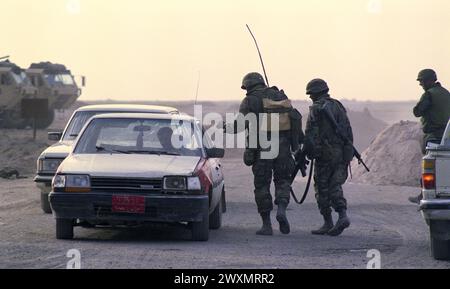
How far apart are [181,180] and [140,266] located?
1969mm

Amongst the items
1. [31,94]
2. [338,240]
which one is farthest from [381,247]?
[31,94]

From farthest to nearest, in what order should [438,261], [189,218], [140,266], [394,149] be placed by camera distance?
[394,149] → [189,218] → [438,261] → [140,266]

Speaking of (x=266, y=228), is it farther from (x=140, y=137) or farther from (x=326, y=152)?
(x=140, y=137)

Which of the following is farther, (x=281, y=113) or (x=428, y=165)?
(x=281, y=113)

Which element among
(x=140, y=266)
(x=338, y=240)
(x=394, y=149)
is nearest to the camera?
(x=140, y=266)

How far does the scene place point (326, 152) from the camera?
1377 centimetres

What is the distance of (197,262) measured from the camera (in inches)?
413

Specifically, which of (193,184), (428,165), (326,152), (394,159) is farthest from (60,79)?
(428,165)

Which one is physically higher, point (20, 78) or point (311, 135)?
point (311, 135)

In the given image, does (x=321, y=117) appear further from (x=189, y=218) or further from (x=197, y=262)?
(x=197, y=262)

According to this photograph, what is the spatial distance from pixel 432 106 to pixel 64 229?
19.9 feet

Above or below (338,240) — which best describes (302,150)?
above
